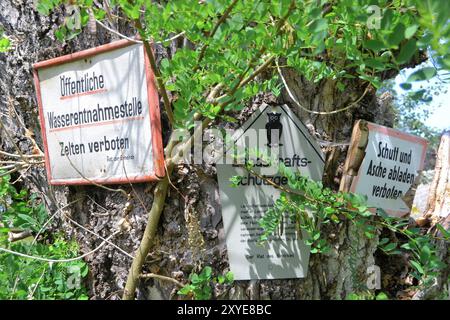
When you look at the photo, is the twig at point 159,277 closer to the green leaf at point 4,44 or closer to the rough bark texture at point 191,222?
the rough bark texture at point 191,222

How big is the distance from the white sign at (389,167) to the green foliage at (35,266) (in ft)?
3.92

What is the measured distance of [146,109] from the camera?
2.09m

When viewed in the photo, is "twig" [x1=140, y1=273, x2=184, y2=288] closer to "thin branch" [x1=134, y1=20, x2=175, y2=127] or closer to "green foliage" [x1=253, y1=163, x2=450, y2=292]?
"green foliage" [x1=253, y1=163, x2=450, y2=292]

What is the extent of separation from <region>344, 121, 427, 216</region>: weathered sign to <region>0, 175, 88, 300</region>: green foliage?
1193 millimetres

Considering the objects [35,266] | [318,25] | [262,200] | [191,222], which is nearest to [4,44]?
[35,266]

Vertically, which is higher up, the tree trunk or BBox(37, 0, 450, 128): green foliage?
BBox(37, 0, 450, 128): green foliage

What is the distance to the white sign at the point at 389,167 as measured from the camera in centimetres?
225

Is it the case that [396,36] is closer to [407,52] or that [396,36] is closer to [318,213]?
[407,52]

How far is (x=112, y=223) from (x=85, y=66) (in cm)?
65

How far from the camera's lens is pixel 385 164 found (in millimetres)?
2316

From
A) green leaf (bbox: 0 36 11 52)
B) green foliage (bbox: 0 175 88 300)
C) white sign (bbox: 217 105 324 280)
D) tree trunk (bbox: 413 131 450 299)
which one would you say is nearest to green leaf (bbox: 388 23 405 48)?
white sign (bbox: 217 105 324 280)

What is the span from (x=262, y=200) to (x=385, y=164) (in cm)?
56

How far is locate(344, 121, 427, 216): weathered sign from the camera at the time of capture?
223 centimetres
